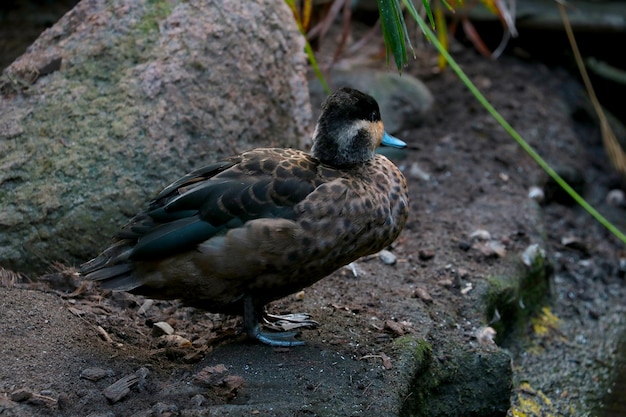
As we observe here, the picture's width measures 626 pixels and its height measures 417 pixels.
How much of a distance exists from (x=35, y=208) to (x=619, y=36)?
4.85m

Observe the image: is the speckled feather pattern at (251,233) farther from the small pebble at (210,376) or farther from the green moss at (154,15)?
the green moss at (154,15)

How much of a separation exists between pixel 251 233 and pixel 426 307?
1074 millimetres

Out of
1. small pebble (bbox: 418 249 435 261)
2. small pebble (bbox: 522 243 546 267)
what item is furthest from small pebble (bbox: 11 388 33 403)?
small pebble (bbox: 522 243 546 267)

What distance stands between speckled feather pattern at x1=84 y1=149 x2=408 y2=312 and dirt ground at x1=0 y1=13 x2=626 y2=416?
26 centimetres

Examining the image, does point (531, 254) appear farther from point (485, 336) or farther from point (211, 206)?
point (211, 206)

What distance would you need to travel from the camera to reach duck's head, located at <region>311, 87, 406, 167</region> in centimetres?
337

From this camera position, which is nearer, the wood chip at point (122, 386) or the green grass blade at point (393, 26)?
the wood chip at point (122, 386)

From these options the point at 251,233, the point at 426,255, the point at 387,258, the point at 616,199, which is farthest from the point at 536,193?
the point at 251,233

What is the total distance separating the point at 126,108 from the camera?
3.94m

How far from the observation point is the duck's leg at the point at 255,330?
10.4 ft

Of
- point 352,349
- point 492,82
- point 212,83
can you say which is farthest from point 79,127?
point 492,82

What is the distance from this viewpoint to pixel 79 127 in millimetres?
3898

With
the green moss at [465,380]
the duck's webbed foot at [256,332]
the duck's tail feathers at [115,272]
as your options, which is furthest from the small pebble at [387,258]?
the duck's tail feathers at [115,272]

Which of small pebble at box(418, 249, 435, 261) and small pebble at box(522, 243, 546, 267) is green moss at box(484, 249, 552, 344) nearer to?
small pebble at box(522, 243, 546, 267)
